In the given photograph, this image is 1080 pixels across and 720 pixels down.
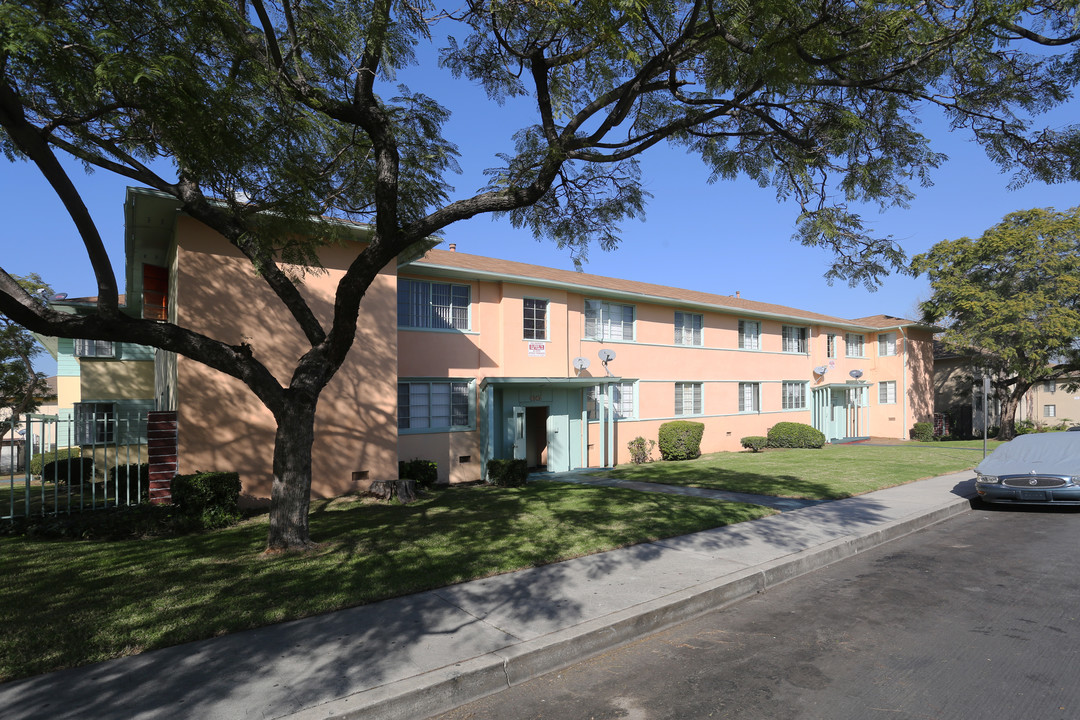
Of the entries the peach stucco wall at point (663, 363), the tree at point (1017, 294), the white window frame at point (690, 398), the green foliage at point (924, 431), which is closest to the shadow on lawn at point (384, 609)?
the peach stucco wall at point (663, 363)

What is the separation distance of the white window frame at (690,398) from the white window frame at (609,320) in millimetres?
3214

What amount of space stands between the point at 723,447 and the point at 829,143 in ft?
53.7

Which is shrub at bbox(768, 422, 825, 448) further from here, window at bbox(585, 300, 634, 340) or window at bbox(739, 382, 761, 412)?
window at bbox(585, 300, 634, 340)

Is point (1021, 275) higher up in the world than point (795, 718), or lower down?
higher up

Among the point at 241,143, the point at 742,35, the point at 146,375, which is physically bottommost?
the point at 146,375

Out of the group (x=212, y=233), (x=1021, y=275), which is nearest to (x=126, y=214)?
(x=212, y=233)

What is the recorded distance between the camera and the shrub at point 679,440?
20.2 m

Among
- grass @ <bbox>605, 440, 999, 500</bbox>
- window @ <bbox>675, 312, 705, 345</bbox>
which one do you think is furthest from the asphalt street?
window @ <bbox>675, 312, 705, 345</bbox>

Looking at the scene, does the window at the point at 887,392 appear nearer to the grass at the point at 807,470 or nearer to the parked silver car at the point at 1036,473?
the grass at the point at 807,470

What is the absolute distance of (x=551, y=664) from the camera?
4691mm

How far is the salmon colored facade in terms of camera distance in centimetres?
1148

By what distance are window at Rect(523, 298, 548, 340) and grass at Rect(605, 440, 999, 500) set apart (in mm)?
4541

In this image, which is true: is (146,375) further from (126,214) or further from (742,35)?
(742,35)

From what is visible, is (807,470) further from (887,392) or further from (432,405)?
(887,392)
